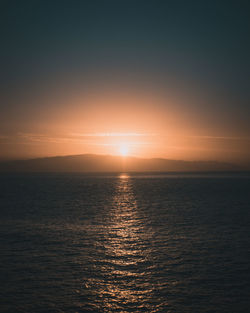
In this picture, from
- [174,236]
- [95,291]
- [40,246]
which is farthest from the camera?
[174,236]

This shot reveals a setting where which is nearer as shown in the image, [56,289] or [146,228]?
[56,289]

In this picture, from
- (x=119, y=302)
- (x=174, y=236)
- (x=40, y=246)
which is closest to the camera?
(x=119, y=302)

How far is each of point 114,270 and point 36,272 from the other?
5189 mm

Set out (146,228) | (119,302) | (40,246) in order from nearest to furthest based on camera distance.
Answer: (119,302) < (40,246) < (146,228)

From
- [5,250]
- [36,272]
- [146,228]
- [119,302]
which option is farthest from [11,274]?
[146,228]

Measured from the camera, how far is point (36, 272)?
18.6m

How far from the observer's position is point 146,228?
3394 cm

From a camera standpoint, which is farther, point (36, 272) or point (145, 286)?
point (36, 272)

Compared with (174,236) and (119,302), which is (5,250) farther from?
(174,236)

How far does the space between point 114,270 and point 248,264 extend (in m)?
9.67

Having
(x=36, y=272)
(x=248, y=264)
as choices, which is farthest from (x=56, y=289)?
(x=248, y=264)

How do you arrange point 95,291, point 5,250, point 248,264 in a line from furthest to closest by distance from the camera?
1. point 5,250
2. point 248,264
3. point 95,291

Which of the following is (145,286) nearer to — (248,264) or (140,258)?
(140,258)

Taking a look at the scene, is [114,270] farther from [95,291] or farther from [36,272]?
[36,272]
